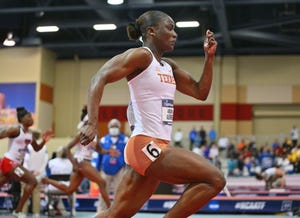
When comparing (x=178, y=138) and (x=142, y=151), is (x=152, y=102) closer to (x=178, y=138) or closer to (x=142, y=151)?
(x=142, y=151)

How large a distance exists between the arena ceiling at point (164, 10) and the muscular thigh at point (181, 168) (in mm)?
17109

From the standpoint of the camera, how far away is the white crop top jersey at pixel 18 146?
8867mm

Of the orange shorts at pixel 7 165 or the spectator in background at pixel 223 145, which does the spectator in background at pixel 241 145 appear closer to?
the spectator in background at pixel 223 145

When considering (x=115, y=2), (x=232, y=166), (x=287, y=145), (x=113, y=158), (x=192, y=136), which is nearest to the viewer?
(x=113, y=158)

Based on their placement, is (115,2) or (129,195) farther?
(115,2)

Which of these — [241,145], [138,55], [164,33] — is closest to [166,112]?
[138,55]

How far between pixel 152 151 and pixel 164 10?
70.0ft

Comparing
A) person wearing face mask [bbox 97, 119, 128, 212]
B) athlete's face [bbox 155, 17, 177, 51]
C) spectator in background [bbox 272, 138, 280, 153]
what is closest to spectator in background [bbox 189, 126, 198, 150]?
spectator in background [bbox 272, 138, 280, 153]

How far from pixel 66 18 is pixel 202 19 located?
6290 mm

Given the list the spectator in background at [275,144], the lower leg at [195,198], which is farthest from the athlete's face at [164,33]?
the spectator in background at [275,144]

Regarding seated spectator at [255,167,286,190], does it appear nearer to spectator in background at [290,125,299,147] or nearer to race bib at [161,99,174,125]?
spectator in background at [290,125,299,147]

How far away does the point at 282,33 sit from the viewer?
87.5 feet

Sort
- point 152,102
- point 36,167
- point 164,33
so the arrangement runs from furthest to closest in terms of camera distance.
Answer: point 36,167 < point 164,33 < point 152,102

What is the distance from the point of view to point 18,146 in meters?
8.89
